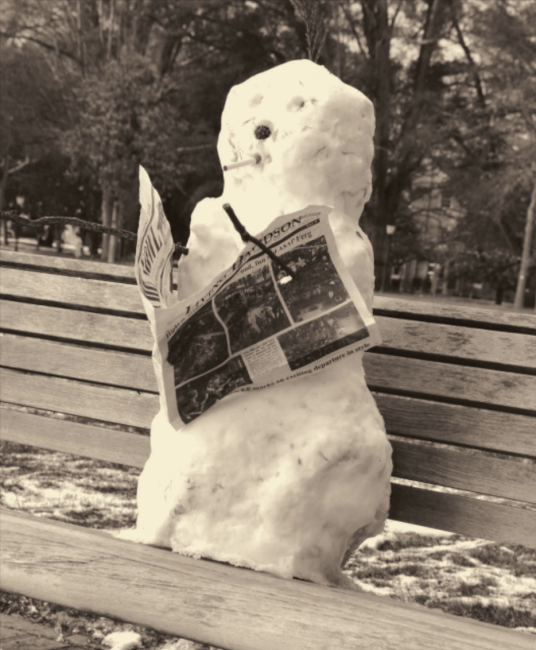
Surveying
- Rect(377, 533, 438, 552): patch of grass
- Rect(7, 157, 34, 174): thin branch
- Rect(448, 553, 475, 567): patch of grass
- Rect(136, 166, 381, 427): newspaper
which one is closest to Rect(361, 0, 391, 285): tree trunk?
Rect(7, 157, 34, 174): thin branch

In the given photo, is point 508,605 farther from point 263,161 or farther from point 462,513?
point 263,161

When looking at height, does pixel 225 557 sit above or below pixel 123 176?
below

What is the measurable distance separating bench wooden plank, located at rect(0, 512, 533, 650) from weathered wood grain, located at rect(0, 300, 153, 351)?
2.70 ft

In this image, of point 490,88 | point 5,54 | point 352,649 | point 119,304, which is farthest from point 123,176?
point 352,649

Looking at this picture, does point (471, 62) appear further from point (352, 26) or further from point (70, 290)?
point (70, 290)

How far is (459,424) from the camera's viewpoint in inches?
78.0

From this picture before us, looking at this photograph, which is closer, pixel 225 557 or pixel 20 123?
pixel 225 557

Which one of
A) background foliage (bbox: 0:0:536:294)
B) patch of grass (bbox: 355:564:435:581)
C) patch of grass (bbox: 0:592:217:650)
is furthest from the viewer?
background foliage (bbox: 0:0:536:294)

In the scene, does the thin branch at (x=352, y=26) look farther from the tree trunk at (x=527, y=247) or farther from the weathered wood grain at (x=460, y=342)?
the weathered wood grain at (x=460, y=342)

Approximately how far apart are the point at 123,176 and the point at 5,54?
8.97m

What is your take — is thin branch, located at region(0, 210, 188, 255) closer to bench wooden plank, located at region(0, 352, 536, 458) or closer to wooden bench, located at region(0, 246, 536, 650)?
wooden bench, located at region(0, 246, 536, 650)

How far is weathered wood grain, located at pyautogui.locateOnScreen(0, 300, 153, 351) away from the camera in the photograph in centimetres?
236

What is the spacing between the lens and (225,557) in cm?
155

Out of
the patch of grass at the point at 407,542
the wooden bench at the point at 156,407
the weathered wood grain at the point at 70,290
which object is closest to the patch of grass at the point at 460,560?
the patch of grass at the point at 407,542
